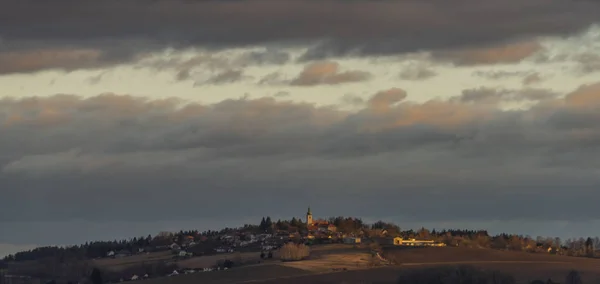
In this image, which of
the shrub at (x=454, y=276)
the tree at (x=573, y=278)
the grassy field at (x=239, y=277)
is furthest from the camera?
the grassy field at (x=239, y=277)

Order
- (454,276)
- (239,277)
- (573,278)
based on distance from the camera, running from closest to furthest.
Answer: (454,276) → (573,278) → (239,277)

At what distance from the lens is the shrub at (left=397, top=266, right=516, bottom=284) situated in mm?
170250

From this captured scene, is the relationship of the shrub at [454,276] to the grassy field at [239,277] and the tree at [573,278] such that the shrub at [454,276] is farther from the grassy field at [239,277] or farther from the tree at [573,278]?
the grassy field at [239,277]

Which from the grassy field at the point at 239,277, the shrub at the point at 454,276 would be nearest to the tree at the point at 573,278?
the shrub at the point at 454,276

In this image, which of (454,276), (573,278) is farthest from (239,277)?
(573,278)

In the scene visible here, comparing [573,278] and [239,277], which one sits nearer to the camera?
[573,278]

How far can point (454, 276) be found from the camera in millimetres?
171875

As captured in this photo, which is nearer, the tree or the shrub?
the shrub

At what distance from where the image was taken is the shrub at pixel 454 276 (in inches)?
6703

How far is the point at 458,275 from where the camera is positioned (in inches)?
6786

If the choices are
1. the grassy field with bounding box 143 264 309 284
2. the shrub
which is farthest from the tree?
the grassy field with bounding box 143 264 309 284

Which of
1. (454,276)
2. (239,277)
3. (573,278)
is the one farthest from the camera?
(239,277)

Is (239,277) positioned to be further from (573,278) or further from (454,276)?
(573,278)

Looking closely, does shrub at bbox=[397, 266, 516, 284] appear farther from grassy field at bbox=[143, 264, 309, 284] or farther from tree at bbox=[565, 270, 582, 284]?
grassy field at bbox=[143, 264, 309, 284]
